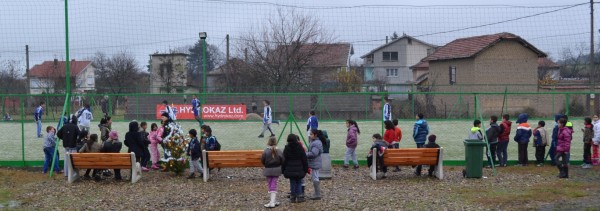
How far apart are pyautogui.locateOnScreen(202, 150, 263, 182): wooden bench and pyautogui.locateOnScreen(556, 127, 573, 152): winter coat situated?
6.95m

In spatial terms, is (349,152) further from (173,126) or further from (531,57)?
(531,57)

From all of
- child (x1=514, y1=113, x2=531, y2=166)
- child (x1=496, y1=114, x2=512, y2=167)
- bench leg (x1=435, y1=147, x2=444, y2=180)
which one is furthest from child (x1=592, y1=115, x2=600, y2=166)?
bench leg (x1=435, y1=147, x2=444, y2=180)

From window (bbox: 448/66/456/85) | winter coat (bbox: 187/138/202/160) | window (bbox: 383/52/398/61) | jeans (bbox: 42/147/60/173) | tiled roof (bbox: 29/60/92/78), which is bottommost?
jeans (bbox: 42/147/60/173)

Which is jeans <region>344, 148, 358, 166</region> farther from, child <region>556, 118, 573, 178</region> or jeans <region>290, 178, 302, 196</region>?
child <region>556, 118, 573, 178</region>

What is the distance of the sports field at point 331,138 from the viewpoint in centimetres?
1958

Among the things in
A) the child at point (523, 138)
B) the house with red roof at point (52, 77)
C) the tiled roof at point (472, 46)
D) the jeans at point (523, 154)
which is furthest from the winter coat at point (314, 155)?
the house with red roof at point (52, 77)

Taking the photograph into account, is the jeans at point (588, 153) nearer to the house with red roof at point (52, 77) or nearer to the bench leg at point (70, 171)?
the bench leg at point (70, 171)

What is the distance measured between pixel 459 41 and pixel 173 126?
32834 millimetres

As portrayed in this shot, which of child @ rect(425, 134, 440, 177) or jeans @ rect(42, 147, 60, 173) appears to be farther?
jeans @ rect(42, 147, 60, 173)

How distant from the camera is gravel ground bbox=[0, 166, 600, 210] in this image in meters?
11.6

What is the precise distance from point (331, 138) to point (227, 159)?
34.8 ft

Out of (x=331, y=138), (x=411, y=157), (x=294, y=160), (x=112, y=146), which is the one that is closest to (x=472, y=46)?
(x=331, y=138)

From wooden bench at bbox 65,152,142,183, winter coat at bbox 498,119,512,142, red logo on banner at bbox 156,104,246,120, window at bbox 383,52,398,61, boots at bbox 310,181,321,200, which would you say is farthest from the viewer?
window at bbox 383,52,398,61

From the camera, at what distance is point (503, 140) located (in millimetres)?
16234
